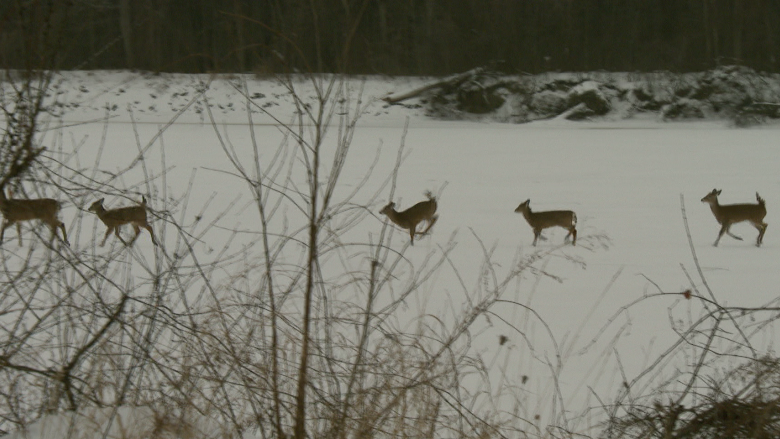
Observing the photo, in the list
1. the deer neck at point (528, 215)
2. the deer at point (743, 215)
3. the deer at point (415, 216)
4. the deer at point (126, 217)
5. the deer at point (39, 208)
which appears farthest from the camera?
the deer neck at point (528, 215)

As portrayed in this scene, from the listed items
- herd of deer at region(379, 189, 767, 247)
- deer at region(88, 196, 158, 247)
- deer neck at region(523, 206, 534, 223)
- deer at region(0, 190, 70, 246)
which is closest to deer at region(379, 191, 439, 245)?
herd of deer at region(379, 189, 767, 247)

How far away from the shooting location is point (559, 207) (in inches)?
545

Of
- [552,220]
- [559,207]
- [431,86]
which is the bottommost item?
[559,207]

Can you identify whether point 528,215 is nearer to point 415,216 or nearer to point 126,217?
point 415,216

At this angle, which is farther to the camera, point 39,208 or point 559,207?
point 559,207

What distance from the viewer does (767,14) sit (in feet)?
117

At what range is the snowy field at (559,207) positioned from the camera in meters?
6.24

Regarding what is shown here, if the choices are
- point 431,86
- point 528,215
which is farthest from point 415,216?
point 431,86

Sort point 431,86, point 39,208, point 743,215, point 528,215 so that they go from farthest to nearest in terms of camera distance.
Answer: point 431,86
point 528,215
point 743,215
point 39,208

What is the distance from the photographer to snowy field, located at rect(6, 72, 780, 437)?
20.5 ft

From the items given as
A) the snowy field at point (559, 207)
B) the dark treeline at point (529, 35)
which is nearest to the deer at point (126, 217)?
the snowy field at point (559, 207)

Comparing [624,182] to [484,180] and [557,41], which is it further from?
[557,41]

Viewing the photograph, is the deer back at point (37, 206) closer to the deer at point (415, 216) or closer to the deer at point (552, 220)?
the deer at point (415, 216)

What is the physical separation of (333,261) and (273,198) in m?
5.34
